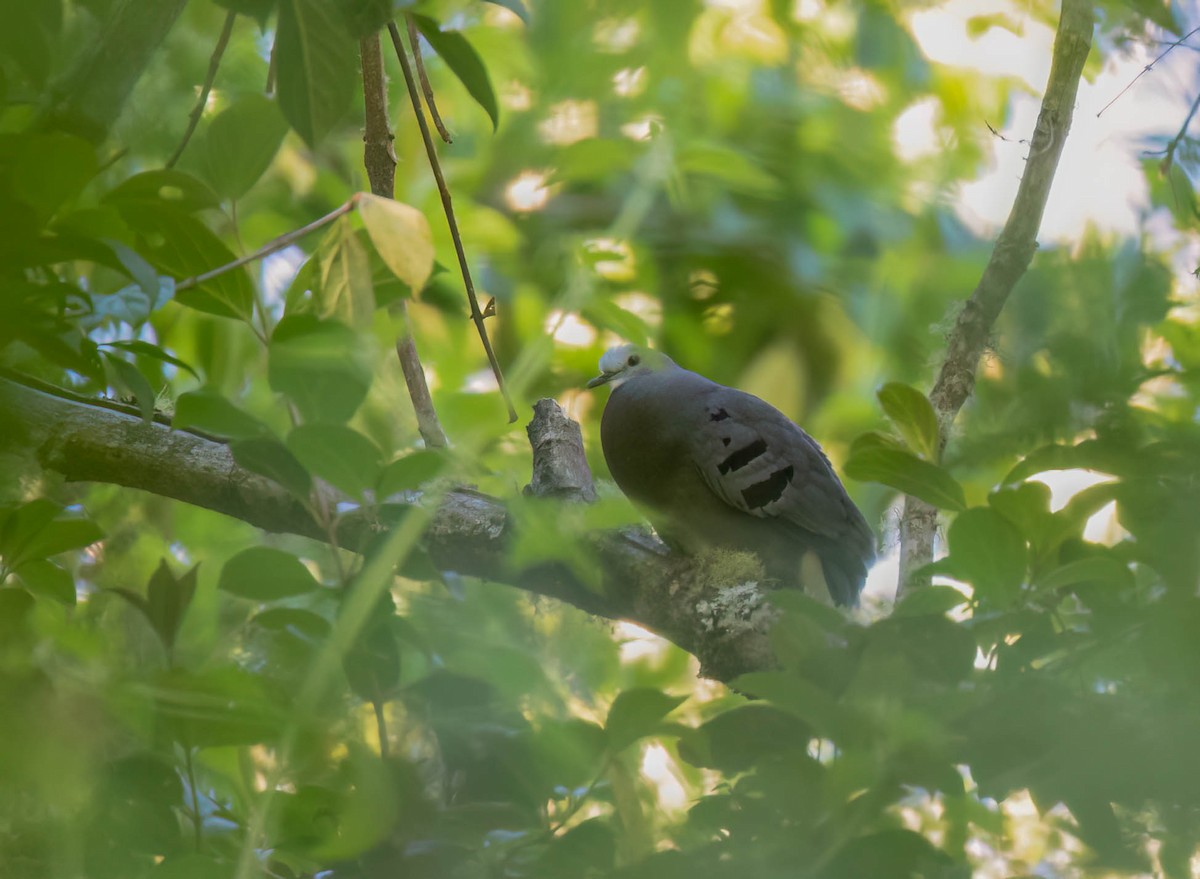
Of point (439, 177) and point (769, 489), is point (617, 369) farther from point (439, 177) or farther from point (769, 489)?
point (439, 177)

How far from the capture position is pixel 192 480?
44.1 inches

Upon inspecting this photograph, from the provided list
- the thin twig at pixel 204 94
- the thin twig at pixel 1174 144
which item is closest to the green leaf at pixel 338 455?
the thin twig at pixel 204 94

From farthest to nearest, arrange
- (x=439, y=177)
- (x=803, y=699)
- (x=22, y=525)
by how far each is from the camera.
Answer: (x=439, y=177)
(x=22, y=525)
(x=803, y=699)

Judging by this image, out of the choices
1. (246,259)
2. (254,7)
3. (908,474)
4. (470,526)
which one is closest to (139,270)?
(246,259)

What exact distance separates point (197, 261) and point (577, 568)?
0.85ft

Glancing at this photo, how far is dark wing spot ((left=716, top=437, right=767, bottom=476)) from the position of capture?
174cm

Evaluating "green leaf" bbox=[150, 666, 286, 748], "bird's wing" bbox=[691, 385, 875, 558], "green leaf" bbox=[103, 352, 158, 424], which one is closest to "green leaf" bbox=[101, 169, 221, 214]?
"green leaf" bbox=[103, 352, 158, 424]

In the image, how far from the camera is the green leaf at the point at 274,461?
0.46 m

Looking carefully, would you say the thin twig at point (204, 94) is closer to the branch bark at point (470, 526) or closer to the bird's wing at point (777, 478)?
the branch bark at point (470, 526)

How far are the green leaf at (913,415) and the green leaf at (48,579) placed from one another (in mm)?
486

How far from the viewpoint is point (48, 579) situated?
62 centimetres

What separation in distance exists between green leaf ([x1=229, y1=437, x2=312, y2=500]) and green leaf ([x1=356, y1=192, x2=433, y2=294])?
93 mm

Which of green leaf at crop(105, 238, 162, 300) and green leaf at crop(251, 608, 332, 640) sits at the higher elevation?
green leaf at crop(105, 238, 162, 300)

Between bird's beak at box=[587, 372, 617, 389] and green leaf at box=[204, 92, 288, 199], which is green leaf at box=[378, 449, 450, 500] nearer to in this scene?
green leaf at box=[204, 92, 288, 199]
